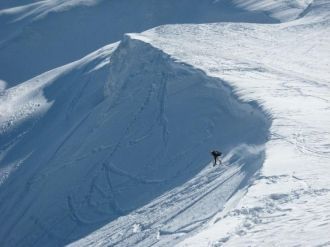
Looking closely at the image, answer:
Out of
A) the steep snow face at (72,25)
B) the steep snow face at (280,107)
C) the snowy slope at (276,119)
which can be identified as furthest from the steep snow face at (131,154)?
the steep snow face at (72,25)

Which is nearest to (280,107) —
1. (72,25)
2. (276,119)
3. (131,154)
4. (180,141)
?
(276,119)

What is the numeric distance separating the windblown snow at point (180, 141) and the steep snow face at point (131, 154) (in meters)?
0.09

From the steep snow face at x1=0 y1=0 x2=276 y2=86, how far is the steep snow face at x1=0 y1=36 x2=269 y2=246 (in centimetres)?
3067

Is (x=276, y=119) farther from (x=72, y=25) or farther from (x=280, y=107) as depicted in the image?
(x=72, y=25)

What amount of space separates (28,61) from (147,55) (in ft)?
131

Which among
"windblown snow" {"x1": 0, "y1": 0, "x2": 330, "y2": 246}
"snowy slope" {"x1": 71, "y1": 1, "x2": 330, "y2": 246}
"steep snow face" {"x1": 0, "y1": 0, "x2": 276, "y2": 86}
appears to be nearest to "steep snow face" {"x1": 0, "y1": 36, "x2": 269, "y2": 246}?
"windblown snow" {"x1": 0, "y1": 0, "x2": 330, "y2": 246}

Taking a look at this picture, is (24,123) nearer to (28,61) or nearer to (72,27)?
(28,61)

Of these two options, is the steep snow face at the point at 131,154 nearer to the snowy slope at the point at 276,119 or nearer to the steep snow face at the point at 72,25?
the snowy slope at the point at 276,119

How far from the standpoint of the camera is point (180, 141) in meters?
34.6

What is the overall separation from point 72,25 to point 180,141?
54533 millimetres

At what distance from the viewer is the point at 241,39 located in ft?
169

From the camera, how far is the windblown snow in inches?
772

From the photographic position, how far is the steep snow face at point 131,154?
27234 mm

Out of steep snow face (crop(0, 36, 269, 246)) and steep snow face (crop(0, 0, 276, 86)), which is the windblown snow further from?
steep snow face (crop(0, 0, 276, 86))
